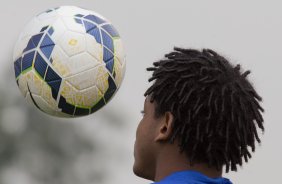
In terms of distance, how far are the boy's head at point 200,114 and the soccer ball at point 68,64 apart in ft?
6.42

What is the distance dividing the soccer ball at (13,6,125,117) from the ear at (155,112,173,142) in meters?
2.17

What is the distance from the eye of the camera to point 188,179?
9.71m

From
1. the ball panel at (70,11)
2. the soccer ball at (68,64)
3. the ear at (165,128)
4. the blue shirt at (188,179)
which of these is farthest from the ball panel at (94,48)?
the blue shirt at (188,179)

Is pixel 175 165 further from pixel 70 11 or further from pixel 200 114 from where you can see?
pixel 70 11

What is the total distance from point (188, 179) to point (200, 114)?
1.57ft

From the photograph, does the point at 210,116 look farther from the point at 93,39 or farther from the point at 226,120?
the point at 93,39

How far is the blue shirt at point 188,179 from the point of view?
9680mm

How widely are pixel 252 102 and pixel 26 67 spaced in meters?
2.70

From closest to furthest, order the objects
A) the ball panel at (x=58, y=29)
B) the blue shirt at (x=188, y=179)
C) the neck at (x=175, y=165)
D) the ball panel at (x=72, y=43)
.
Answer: the blue shirt at (x=188, y=179) → the neck at (x=175, y=165) → the ball panel at (x=72, y=43) → the ball panel at (x=58, y=29)

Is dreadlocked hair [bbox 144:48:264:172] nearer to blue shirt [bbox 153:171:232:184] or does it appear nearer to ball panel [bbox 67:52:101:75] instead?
blue shirt [bbox 153:171:232:184]

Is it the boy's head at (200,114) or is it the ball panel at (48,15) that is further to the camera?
the ball panel at (48,15)

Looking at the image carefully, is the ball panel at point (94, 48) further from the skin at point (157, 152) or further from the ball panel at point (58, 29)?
the skin at point (157, 152)

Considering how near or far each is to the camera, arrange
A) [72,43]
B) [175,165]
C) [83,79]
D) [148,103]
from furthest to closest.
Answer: [72,43] → [83,79] → [148,103] → [175,165]

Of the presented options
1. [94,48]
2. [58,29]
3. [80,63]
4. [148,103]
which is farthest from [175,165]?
[58,29]
